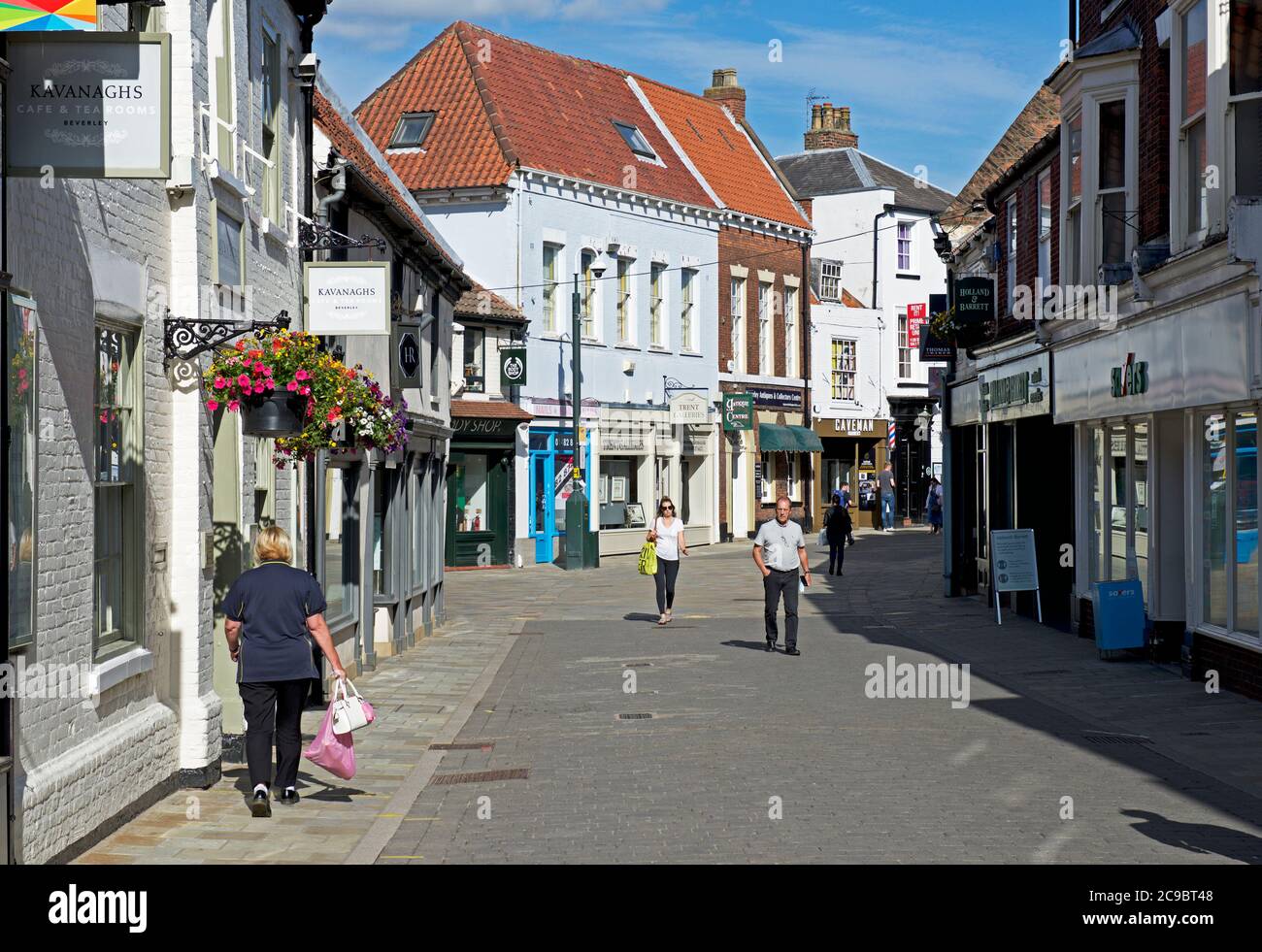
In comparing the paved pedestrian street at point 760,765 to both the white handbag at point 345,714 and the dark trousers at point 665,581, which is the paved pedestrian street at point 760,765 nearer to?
the white handbag at point 345,714

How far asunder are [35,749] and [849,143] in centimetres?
5814

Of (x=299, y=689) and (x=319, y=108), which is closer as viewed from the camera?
(x=299, y=689)

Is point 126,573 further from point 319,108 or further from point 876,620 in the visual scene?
point 876,620

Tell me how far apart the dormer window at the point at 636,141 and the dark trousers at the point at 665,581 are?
76.3ft

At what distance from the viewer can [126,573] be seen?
32.8ft

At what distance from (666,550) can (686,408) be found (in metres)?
20.9

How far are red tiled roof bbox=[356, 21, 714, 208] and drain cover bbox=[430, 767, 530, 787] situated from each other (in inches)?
1092

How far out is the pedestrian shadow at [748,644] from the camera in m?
19.8

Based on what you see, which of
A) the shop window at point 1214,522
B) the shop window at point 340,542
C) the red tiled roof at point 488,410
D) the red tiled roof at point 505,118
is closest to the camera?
the shop window at point 1214,522

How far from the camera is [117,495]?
9836 millimetres

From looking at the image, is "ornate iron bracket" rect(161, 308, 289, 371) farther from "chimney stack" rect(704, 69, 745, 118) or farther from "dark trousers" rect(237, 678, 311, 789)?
"chimney stack" rect(704, 69, 745, 118)

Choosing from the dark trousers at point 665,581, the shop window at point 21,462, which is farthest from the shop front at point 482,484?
the shop window at point 21,462

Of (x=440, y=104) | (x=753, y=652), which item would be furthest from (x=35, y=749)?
(x=440, y=104)

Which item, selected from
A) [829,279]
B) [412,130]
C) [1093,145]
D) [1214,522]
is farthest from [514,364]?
[1214,522]
